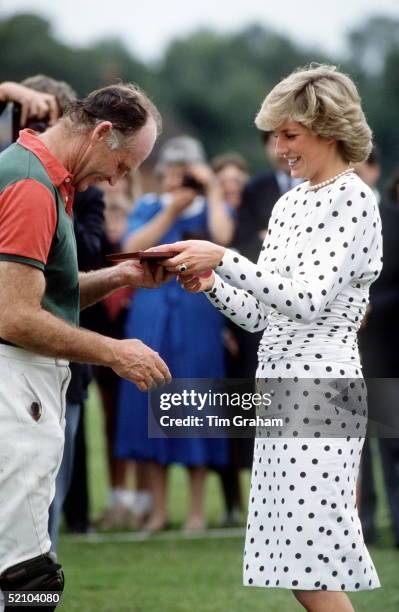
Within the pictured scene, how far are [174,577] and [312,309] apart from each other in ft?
10.3

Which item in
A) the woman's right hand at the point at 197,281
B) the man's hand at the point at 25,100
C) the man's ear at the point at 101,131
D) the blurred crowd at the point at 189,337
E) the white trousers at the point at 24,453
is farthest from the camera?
the blurred crowd at the point at 189,337

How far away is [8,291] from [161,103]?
2722 inches

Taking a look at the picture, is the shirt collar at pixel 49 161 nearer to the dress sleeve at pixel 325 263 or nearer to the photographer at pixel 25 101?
the dress sleeve at pixel 325 263

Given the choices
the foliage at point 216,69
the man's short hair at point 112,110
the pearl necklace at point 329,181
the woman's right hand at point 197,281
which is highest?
the foliage at point 216,69

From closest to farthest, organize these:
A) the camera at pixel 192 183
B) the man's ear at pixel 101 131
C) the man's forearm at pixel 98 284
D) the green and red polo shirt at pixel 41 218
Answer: the green and red polo shirt at pixel 41 218, the man's ear at pixel 101 131, the man's forearm at pixel 98 284, the camera at pixel 192 183

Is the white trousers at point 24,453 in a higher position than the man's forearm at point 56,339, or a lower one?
lower

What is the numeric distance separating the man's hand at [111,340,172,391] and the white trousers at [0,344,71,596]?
242 millimetres

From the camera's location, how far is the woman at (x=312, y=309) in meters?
4.02

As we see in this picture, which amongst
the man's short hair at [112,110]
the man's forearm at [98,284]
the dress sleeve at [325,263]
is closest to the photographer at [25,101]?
the man's forearm at [98,284]

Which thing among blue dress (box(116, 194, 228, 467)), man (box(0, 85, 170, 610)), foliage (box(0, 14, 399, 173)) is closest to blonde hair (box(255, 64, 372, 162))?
man (box(0, 85, 170, 610))

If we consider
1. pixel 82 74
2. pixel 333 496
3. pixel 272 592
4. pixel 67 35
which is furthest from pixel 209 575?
pixel 67 35

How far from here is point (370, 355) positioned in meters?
7.79

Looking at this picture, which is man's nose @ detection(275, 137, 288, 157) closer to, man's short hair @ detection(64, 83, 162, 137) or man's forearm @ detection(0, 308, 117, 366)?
man's short hair @ detection(64, 83, 162, 137)

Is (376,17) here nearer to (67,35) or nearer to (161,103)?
(161,103)
